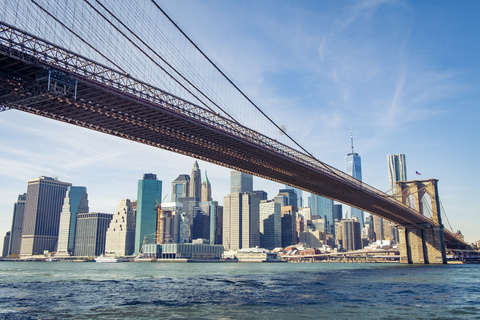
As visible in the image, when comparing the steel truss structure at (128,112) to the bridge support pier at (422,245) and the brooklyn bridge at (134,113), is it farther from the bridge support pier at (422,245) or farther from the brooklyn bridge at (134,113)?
the bridge support pier at (422,245)

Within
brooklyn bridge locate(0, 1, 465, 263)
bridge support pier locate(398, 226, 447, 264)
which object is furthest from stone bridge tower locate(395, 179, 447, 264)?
brooklyn bridge locate(0, 1, 465, 263)

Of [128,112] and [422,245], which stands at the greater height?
[128,112]

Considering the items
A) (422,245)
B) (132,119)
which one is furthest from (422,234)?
(132,119)

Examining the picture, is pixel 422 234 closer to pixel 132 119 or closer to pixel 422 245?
pixel 422 245

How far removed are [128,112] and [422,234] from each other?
77576 millimetres

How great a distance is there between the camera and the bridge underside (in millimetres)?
28281

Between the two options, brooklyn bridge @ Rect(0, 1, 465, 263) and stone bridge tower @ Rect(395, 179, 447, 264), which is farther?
stone bridge tower @ Rect(395, 179, 447, 264)

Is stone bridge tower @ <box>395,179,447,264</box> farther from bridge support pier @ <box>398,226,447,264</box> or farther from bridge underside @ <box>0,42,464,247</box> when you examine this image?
bridge underside @ <box>0,42,464,247</box>

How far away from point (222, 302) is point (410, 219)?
7159 centimetres

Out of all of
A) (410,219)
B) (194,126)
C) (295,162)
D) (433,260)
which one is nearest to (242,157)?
(295,162)

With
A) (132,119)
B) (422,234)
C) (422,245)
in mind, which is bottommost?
(422,245)

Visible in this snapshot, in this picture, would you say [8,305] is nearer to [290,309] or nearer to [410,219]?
[290,309]

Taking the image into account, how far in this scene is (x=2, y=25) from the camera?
2506 cm

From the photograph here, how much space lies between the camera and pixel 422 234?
309 ft
